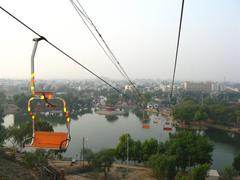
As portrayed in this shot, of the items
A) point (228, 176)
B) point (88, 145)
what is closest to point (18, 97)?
point (88, 145)

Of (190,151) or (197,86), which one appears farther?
(197,86)

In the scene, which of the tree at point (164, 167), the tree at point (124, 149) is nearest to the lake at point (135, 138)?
the tree at point (124, 149)

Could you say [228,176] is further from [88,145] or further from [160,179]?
[88,145]

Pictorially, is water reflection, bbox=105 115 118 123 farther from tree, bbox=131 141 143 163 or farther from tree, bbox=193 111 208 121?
tree, bbox=131 141 143 163

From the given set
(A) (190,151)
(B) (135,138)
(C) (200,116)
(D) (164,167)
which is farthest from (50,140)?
(C) (200,116)

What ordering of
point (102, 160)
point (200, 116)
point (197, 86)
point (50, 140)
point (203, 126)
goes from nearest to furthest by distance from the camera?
1. point (50, 140)
2. point (102, 160)
3. point (200, 116)
4. point (203, 126)
5. point (197, 86)

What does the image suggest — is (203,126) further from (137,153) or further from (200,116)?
(137,153)

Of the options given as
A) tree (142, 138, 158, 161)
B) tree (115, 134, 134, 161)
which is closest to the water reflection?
tree (115, 134, 134, 161)

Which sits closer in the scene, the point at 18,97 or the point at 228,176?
the point at 228,176
